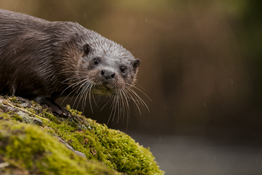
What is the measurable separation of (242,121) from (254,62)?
104 inches

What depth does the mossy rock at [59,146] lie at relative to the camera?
71.3 inches

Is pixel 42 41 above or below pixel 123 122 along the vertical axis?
below

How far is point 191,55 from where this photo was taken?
1338cm

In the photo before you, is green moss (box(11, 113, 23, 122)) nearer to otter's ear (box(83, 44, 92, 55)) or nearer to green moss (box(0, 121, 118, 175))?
green moss (box(0, 121, 118, 175))

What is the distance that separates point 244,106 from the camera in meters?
13.8

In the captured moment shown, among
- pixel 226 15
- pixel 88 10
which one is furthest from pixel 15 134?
pixel 226 15

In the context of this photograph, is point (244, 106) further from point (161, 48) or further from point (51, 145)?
point (51, 145)

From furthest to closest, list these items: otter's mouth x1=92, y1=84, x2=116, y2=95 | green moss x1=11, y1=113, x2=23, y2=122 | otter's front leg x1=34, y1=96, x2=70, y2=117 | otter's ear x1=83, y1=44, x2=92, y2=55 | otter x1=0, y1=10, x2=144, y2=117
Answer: otter's ear x1=83, y1=44, x2=92, y2=55 < otter x1=0, y1=10, x2=144, y2=117 < otter's mouth x1=92, y1=84, x2=116, y2=95 < otter's front leg x1=34, y1=96, x2=70, y2=117 < green moss x1=11, y1=113, x2=23, y2=122

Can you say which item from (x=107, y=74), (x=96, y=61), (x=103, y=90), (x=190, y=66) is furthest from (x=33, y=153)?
(x=190, y=66)

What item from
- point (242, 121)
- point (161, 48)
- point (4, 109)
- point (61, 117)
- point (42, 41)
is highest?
point (161, 48)

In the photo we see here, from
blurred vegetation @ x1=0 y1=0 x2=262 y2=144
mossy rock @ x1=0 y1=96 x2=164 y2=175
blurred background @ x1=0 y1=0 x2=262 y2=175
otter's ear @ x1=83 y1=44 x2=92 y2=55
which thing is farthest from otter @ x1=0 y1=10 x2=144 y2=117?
blurred vegetation @ x1=0 y1=0 x2=262 y2=144

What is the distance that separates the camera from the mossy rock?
181 cm

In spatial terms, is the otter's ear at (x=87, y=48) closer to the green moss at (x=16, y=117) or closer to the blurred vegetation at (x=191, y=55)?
the green moss at (x=16, y=117)

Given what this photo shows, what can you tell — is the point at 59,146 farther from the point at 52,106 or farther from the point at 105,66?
the point at 105,66
